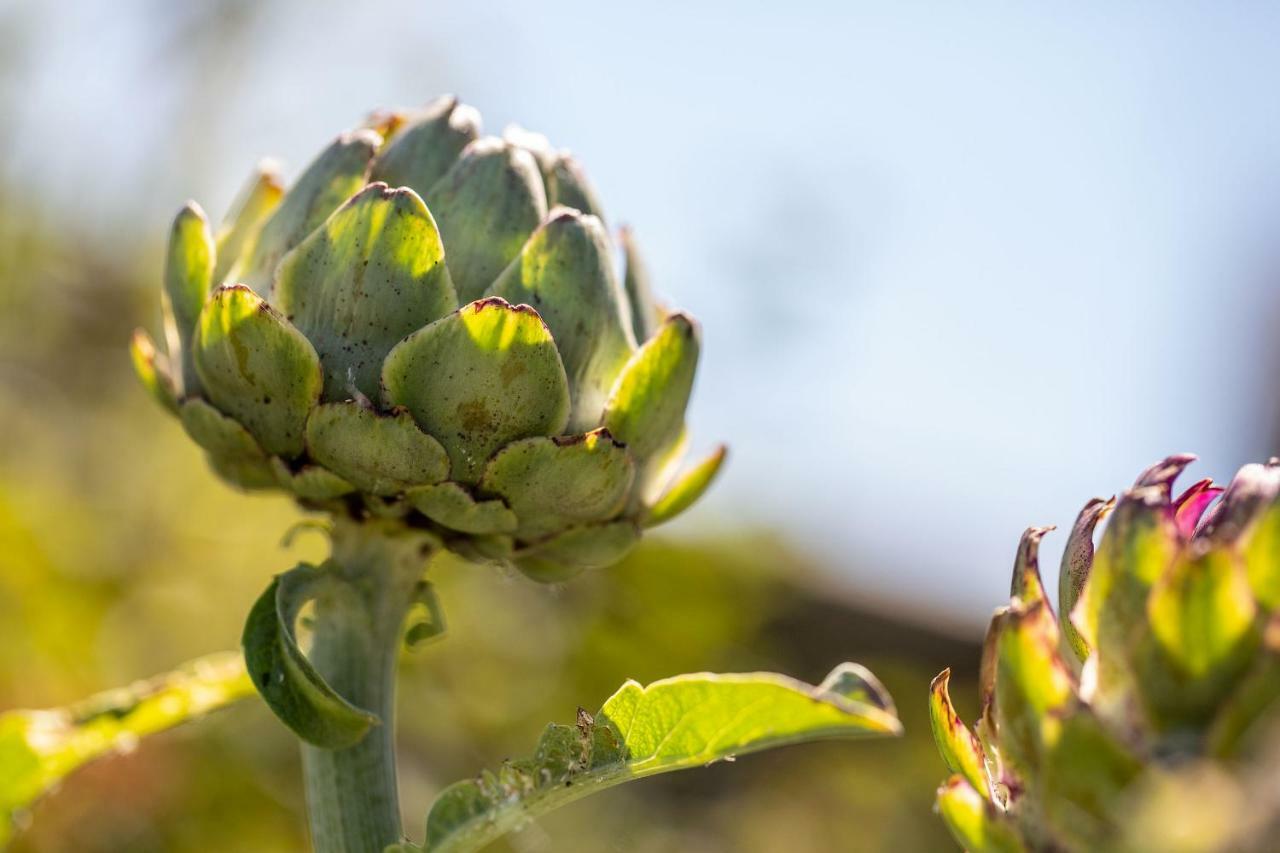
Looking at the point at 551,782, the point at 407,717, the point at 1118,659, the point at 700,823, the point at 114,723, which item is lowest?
the point at 700,823

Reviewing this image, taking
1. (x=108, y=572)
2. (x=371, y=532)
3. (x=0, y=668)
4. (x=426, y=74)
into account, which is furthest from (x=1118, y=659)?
(x=426, y=74)

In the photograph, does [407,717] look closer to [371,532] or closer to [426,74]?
[371,532]

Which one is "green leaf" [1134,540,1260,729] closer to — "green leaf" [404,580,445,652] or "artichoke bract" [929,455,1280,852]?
"artichoke bract" [929,455,1280,852]

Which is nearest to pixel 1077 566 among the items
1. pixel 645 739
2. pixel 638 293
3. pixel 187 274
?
pixel 645 739

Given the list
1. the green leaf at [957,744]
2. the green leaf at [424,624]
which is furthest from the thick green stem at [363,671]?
A: the green leaf at [957,744]

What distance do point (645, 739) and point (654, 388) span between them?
7.0 inches

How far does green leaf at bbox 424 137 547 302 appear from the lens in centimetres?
60

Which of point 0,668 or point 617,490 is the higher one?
point 617,490

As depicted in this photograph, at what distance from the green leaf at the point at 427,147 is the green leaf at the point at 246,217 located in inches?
2.5

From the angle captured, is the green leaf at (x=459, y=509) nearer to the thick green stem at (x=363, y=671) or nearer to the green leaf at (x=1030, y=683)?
the thick green stem at (x=363, y=671)

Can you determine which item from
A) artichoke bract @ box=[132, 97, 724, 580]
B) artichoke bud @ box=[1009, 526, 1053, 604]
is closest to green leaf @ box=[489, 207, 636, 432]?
artichoke bract @ box=[132, 97, 724, 580]

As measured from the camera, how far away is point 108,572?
1.67 m

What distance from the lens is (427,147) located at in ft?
2.08

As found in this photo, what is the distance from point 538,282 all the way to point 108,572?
1.28m
